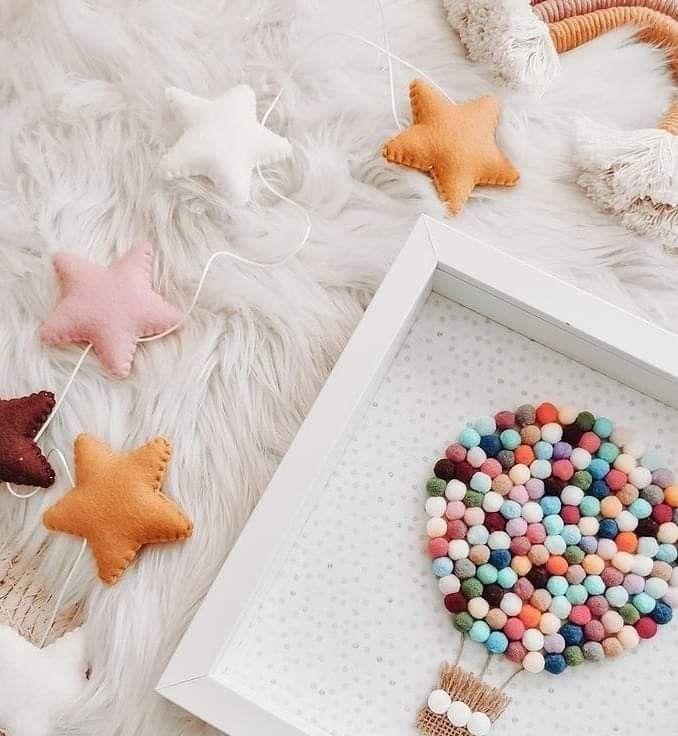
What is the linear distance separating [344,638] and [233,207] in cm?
36

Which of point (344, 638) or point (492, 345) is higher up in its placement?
point (492, 345)

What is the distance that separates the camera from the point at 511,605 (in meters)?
0.72

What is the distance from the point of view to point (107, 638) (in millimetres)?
750

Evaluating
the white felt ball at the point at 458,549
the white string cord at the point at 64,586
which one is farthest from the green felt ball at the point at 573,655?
the white string cord at the point at 64,586

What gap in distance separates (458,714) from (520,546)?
0.43ft

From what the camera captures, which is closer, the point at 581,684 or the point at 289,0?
the point at 581,684

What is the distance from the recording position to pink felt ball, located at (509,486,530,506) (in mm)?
729

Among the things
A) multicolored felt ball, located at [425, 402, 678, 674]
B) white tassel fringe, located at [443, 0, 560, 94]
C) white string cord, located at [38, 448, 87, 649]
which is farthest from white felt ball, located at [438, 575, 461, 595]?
white tassel fringe, located at [443, 0, 560, 94]

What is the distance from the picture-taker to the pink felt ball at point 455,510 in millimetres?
732

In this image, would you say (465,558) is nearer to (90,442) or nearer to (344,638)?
(344,638)

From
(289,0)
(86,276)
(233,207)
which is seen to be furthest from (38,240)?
(289,0)

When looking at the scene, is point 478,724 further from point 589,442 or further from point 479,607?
point 589,442

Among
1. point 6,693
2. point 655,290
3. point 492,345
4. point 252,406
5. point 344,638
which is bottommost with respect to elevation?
point 6,693

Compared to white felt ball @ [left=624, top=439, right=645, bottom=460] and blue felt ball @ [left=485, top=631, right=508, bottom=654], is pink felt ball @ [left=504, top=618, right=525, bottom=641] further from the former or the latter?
white felt ball @ [left=624, top=439, right=645, bottom=460]
